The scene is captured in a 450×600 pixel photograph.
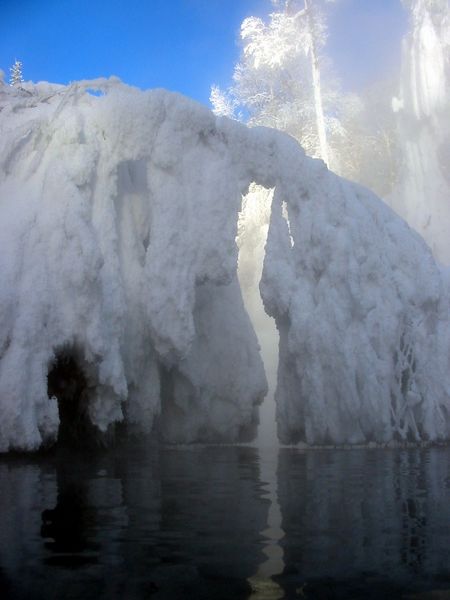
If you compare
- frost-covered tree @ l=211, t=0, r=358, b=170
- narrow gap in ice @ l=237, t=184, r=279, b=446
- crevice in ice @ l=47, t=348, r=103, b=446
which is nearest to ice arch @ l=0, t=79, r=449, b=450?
crevice in ice @ l=47, t=348, r=103, b=446

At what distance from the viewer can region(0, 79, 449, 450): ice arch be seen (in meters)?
12.7

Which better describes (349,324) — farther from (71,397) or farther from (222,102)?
(222,102)

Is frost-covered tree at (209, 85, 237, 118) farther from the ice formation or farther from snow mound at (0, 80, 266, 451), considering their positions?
snow mound at (0, 80, 266, 451)

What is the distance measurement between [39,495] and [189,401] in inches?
389

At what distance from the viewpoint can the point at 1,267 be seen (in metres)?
12.1

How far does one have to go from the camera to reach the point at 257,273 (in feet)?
84.3

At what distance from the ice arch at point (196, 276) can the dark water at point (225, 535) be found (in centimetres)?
435

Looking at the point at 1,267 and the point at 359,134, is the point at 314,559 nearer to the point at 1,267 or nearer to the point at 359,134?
the point at 1,267

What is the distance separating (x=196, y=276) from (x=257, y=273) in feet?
36.0

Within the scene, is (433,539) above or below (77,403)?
below

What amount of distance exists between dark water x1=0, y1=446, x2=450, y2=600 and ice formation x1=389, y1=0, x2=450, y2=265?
2674cm

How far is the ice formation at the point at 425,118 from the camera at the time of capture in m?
34.0

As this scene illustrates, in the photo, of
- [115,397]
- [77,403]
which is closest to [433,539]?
[115,397]

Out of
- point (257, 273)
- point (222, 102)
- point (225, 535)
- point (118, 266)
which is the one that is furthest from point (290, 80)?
point (225, 535)
